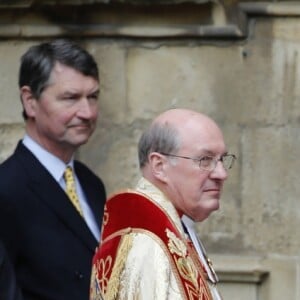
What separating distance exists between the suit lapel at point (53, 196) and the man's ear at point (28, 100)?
0.13 meters

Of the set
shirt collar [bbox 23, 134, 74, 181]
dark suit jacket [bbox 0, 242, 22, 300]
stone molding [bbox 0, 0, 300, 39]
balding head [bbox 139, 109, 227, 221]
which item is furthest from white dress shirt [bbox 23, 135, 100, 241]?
stone molding [bbox 0, 0, 300, 39]

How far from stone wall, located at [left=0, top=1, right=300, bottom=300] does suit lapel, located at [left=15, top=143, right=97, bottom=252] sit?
127 cm

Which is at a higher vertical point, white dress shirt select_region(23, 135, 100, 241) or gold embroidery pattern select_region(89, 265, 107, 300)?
white dress shirt select_region(23, 135, 100, 241)

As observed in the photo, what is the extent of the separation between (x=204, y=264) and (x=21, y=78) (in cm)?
118

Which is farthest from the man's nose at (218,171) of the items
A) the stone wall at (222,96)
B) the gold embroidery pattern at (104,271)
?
the stone wall at (222,96)

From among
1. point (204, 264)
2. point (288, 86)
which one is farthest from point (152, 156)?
point (288, 86)

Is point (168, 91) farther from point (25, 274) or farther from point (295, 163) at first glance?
point (25, 274)

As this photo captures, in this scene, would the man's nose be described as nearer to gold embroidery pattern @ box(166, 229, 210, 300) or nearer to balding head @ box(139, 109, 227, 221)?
balding head @ box(139, 109, 227, 221)

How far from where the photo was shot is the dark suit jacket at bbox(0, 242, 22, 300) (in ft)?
16.0

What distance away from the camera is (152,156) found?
204 inches

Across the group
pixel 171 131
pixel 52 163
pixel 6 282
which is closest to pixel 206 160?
pixel 171 131

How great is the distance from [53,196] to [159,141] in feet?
2.92

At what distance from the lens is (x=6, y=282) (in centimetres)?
489

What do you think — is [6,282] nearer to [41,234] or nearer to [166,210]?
[166,210]
